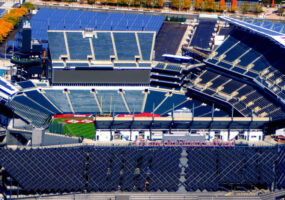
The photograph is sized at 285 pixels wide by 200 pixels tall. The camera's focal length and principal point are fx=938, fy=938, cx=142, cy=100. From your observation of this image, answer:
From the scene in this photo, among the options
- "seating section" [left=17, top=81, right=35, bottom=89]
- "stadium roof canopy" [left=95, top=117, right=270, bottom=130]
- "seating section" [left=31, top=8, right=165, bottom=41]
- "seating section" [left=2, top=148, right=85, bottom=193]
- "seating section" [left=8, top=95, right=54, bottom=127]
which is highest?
"seating section" [left=31, top=8, right=165, bottom=41]

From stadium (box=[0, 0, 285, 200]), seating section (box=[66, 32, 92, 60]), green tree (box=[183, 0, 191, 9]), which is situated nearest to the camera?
stadium (box=[0, 0, 285, 200])

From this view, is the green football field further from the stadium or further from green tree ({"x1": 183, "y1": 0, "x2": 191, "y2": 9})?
green tree ({"x1": 183, "y1": 0, "x2": 191, "y2": 9})

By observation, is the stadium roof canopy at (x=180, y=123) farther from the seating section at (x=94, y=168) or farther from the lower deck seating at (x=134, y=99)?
the seating section at (x=94, y=168)

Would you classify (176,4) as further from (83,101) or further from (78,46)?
(83,101)

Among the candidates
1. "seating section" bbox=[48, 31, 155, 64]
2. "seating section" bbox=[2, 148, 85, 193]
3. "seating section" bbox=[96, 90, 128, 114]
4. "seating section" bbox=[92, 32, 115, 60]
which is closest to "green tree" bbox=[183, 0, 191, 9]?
"seating section" bbox=[48, 31, 155, 64]

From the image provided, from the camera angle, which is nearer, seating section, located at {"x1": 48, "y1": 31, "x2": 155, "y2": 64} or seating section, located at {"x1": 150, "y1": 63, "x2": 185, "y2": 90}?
seating section, located at {"x1": 150, "y1": 63, "x2": 185, "y2": 90}

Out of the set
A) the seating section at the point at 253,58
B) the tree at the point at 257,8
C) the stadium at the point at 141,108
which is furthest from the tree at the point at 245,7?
the seating section at the point at 253,58

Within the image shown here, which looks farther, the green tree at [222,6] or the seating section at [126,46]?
the green tree at [222,6]
